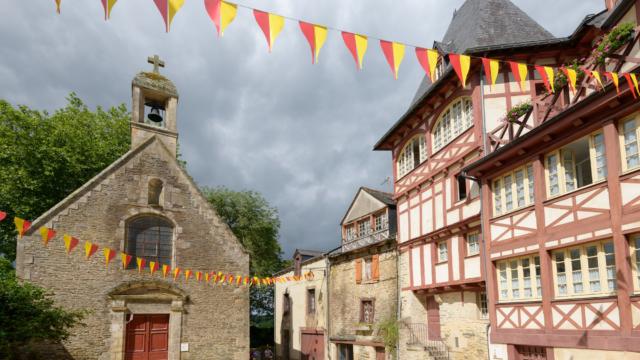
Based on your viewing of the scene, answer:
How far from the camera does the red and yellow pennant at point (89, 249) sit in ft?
44.5

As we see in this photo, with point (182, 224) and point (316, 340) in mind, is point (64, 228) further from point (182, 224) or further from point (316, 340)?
point (316, 340)

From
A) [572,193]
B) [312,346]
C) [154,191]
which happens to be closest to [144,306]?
[154,191]

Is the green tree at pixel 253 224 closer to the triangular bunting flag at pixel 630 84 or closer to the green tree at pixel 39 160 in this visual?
the green tree at pixel 39 160

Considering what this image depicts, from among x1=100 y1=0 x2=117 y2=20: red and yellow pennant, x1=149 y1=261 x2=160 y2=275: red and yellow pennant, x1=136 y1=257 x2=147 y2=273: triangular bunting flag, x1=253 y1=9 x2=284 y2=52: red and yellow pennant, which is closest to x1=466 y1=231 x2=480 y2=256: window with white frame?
x1=253 y1=9 x2=284 y2=52: red and yellow pennant

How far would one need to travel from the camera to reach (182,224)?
15945 mm

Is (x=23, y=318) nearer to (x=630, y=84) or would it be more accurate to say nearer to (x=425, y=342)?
(x=425, y=342)

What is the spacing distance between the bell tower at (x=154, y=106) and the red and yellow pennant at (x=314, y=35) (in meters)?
11.5

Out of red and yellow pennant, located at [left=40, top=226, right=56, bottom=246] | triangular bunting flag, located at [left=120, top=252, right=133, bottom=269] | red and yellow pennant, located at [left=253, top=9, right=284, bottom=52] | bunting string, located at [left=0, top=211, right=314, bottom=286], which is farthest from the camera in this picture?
triangular bunting flag, located at [left=120, top=252, right=133, bottom=269]

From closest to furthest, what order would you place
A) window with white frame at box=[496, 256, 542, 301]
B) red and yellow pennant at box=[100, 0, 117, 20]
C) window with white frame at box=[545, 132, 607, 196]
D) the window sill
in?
red and yellow pennant at box=[100, 0, 117, 20], the window sill, window with white frame at box=[545, 132, 607, 196], window with white frame at box=[496, 256, 542, 301]

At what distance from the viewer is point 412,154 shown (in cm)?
1611

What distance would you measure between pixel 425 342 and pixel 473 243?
11.9ft

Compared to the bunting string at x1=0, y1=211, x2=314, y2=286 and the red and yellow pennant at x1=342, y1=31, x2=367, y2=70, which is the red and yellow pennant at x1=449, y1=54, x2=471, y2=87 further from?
the bunting string at x1=0, y1=211, x2=314, y2=286

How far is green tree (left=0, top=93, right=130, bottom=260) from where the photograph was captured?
1988 centimetres

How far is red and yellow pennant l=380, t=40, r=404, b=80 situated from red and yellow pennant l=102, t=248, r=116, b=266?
35.2 ft
